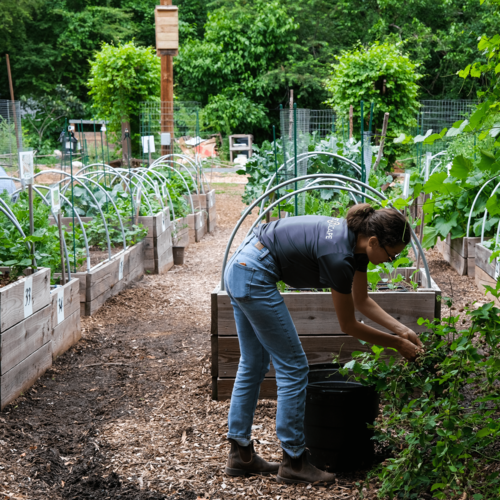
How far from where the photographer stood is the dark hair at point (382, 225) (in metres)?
2.09

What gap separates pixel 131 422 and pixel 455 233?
425 centimetres

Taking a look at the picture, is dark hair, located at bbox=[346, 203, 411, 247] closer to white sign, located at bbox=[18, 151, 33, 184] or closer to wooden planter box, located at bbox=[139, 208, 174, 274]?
white sign, located at bbox=[18, 151, 33, 184]

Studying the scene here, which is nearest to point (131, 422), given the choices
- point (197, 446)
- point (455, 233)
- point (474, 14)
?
point (197, 446)

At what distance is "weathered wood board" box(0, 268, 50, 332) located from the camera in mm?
3082

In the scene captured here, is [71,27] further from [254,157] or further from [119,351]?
[119,351]

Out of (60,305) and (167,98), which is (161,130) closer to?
(167,98)

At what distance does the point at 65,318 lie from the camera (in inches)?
162

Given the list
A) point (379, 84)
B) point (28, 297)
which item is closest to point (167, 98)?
point (379, 84)

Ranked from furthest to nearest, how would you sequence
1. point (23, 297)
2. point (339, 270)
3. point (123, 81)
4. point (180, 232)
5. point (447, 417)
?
point (123, 81) < point (180, 232) < point (23, 297) < point (339, 270) < point (447, 417)

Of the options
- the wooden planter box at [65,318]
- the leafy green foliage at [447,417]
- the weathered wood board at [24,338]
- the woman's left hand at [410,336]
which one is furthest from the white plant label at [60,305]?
the woman's left hand at [410,336]

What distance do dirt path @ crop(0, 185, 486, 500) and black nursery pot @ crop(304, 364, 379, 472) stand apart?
91 mm

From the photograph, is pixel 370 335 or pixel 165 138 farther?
pixel 165 138

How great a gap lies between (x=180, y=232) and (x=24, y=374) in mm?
4739

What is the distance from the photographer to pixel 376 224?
6.88ft
